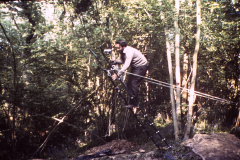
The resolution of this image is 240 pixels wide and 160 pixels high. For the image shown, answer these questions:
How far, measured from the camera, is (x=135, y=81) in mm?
3910

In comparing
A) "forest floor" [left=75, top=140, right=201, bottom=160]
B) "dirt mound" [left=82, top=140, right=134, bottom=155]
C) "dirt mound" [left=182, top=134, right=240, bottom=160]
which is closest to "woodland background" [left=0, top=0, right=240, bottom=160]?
"dirt mound" [left=82, top=140, right=134, bottom=155]

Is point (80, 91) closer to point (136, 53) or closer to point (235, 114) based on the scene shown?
point (136, 53)

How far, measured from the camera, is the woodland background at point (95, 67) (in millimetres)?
4316

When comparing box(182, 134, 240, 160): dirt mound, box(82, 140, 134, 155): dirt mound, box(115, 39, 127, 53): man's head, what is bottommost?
box(82, 140, 134, 155): dirt mound

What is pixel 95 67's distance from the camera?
4879mm

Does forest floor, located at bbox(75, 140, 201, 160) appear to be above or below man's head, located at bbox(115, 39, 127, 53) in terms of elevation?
below

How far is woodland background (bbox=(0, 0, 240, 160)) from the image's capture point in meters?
4.32

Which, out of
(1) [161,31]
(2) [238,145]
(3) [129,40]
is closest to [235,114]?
(2) [238,145]

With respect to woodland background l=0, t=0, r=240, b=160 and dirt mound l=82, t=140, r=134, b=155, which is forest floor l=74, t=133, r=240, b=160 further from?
woodland background l=0, t=0, r=240, b=160

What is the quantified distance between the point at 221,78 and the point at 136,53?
2.60 meters

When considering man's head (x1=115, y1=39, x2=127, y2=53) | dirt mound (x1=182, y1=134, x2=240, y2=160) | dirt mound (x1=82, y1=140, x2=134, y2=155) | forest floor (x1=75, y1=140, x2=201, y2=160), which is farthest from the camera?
dirt mound (x1=82, y1=140, x2=134, y2=155)

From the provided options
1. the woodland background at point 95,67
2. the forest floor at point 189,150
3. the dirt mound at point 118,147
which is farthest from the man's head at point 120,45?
the dirt mound at point 118,147

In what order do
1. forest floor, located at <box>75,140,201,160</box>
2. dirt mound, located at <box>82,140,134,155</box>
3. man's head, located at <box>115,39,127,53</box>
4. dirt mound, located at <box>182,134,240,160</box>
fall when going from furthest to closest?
dirt mound, located at <box>82,140,134,155</box> → man's head, located at <box>115,39,127,53</box> → forest floor, located at <box>75,140,201,160</box> → dirt mound, located at <box>182,134,240,160</box>

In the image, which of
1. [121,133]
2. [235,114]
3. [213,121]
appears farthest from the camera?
[121,133]
